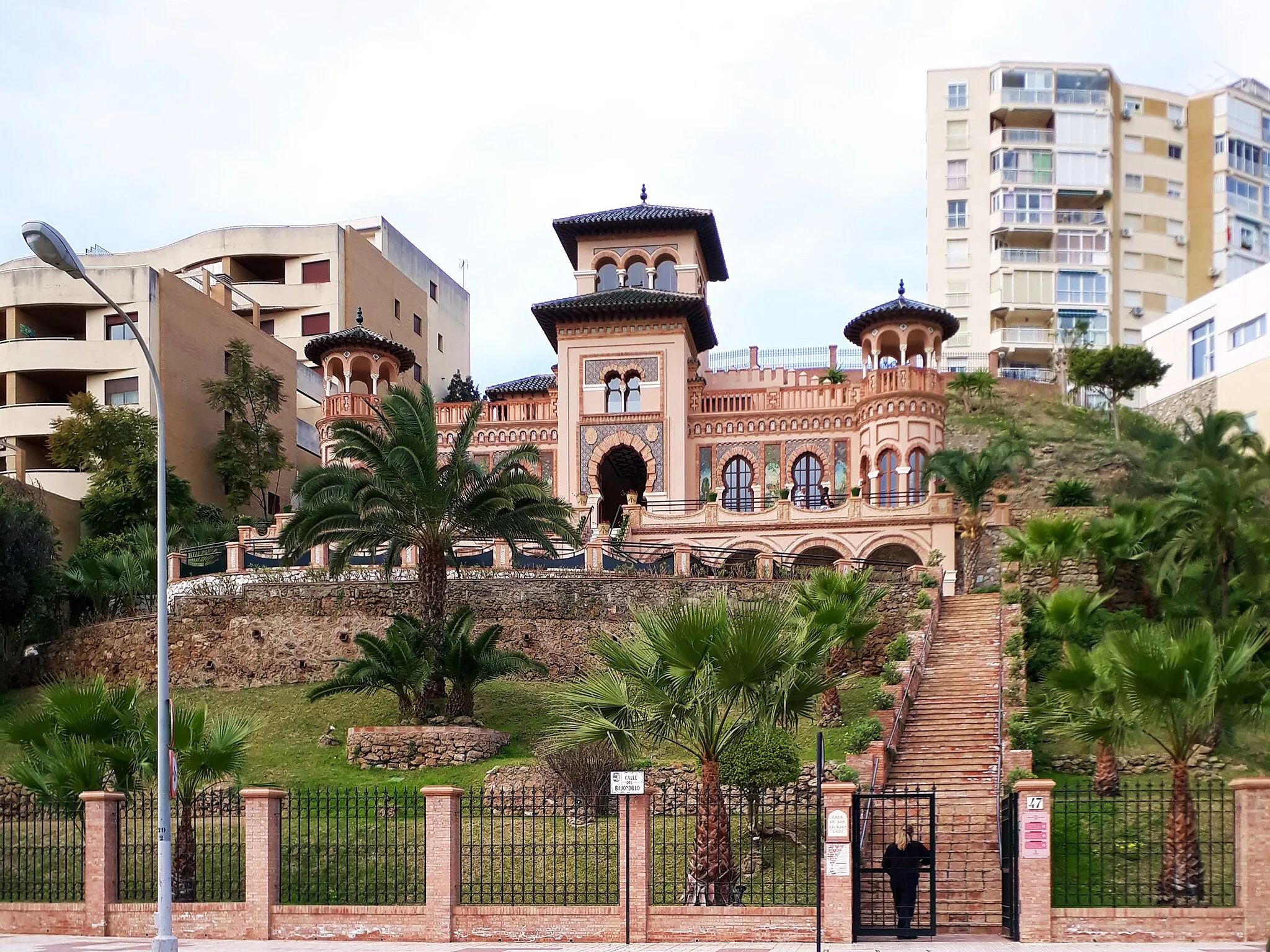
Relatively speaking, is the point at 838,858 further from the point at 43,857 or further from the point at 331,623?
the point at 331,623

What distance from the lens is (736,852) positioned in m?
21.7

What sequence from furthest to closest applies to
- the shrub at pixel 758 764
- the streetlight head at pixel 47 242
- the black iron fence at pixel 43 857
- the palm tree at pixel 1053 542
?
1. the palm tree at pixel 1053 542
2. the shrub at pixel 758 764
3. the black iron fence at pixel 43 857
4. the streetlight head at pixel 47 242

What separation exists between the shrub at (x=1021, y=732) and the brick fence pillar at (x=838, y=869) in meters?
6.75

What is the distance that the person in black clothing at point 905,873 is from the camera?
19.1 meters

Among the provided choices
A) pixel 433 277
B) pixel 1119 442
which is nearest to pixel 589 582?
pixel 1119 442

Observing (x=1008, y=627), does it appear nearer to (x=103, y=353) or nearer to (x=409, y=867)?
(x=409, y=867)

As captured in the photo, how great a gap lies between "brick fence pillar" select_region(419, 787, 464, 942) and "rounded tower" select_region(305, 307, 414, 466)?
3228 cm

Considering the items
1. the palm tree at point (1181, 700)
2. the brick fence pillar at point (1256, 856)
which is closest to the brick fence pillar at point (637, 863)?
the palm tree at point (1181, 700)

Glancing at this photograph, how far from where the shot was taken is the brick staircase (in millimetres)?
20688

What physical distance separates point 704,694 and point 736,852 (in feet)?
12.7

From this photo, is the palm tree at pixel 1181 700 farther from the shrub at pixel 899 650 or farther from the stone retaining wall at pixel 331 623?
the stone retaining wall at pixel 331 623

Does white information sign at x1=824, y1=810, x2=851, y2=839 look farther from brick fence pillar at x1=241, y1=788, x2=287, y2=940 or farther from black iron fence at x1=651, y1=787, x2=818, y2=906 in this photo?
brick fence pillar at x1=241, y1=788, x2=287, y2=940

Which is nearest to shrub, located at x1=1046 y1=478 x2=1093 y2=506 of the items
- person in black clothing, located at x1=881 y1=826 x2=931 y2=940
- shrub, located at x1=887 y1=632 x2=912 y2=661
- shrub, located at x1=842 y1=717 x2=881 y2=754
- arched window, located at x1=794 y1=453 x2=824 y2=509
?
arched window, located at x1=794 y1=453 x2=824 y2=509

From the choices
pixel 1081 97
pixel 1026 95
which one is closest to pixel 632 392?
pixel 1026 95
